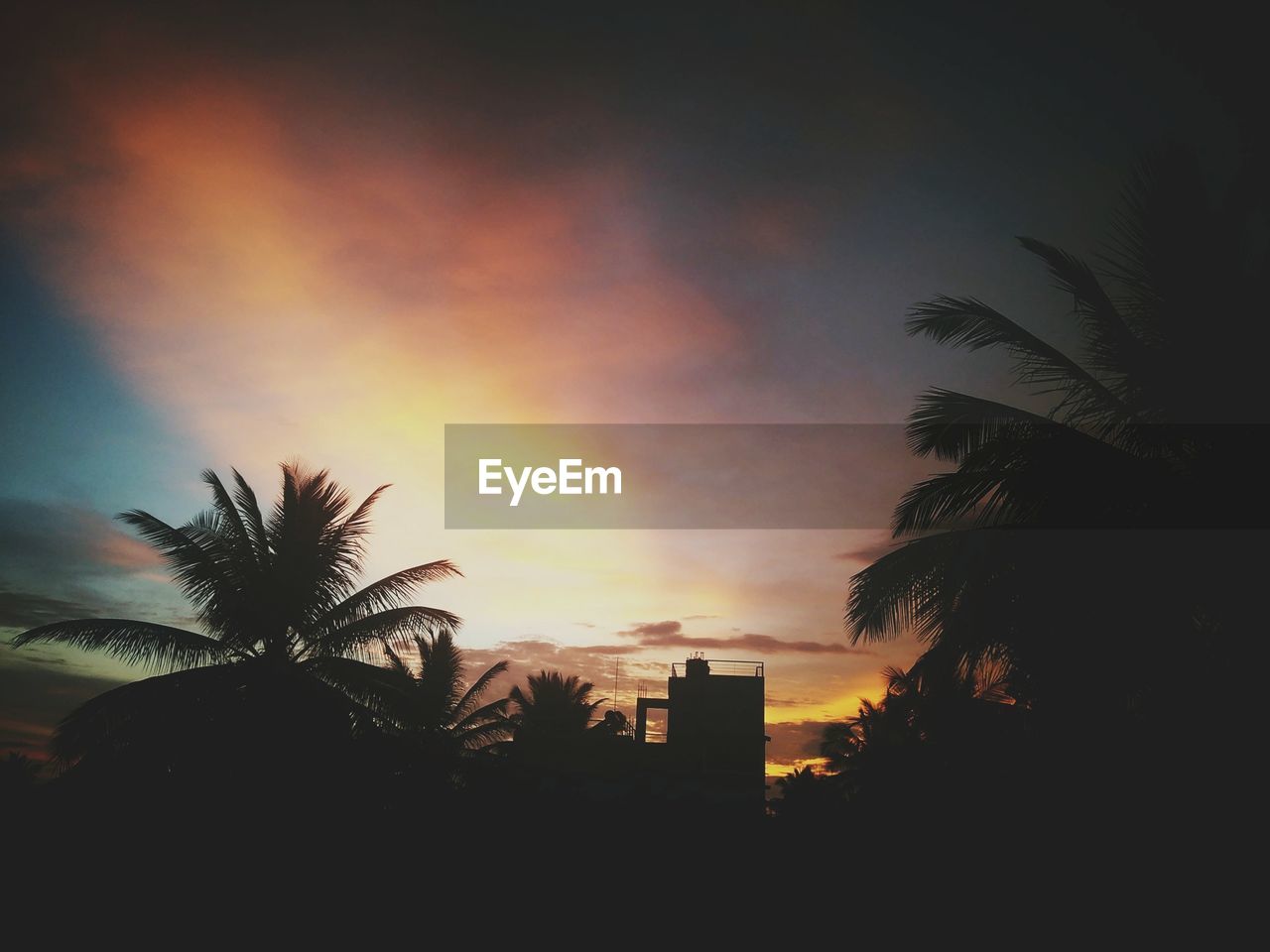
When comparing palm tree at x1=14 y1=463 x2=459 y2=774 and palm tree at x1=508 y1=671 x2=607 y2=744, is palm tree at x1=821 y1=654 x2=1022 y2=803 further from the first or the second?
palm tree at x1=508 y1=671 x2=607 y2=744

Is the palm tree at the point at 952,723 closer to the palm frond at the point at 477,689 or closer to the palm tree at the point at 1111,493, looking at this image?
the palm tree at the point at 1111,493

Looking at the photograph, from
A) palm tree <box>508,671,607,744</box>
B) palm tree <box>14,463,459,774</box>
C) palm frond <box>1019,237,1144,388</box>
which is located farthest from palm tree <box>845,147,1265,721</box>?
palm tree <box>508,671,607,744</box>

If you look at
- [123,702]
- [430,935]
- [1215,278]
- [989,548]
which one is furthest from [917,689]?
[123,702]

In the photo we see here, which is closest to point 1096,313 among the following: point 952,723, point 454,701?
point 952,723

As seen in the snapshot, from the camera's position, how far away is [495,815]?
1064 centimetres

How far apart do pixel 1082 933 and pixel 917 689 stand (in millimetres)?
2312

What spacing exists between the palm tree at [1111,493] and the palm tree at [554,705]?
111 ft

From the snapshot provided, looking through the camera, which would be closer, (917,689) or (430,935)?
(917,689)

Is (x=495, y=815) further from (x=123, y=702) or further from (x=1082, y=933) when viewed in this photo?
(x=1082, y=933)

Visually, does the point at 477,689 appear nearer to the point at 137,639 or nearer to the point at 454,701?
the point at 454,701

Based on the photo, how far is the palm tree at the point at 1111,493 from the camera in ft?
20.4

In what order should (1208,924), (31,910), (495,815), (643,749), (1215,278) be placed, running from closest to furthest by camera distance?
(1208,924), (1215,278), (31,910), (495,815), (643,749)

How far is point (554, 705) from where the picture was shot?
41688 millimetres

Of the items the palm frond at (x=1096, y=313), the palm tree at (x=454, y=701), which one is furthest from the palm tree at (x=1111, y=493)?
the palm tree at (x=454, y=701)
